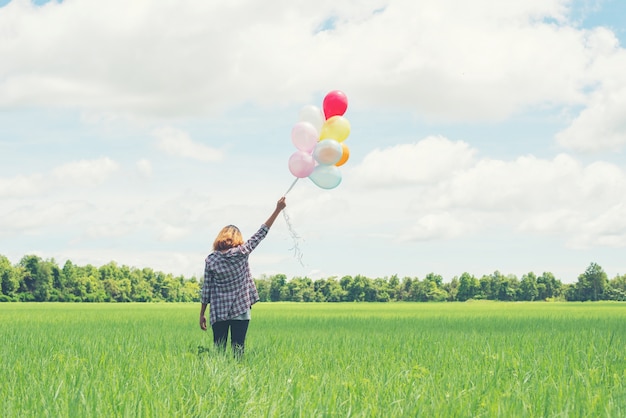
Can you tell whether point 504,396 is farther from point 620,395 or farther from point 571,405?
point 620,395

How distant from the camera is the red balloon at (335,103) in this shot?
29.6 feet

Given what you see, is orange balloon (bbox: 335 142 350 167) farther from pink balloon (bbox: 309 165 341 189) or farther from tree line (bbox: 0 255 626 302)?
tree line (bbox: 0 255 626 302)

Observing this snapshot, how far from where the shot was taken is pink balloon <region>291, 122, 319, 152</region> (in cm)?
857

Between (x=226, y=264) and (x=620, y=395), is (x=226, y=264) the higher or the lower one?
the higher one

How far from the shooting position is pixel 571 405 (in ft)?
15.3

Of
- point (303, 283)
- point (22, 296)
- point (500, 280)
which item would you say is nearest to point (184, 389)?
point (22, 296)

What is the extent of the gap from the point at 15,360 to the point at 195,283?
14469 cm

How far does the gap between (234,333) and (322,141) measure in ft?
9.26

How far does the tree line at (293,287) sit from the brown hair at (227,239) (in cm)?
10975

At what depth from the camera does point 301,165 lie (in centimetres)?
830

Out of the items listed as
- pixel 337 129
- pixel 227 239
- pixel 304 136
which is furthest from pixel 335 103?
pixel 227 239

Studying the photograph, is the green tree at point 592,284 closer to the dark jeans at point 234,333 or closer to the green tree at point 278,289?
the green tree at point 278,289

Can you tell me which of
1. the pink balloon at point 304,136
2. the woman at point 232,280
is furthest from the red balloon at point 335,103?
the woman at point 232,280

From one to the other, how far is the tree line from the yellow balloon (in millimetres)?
109631
